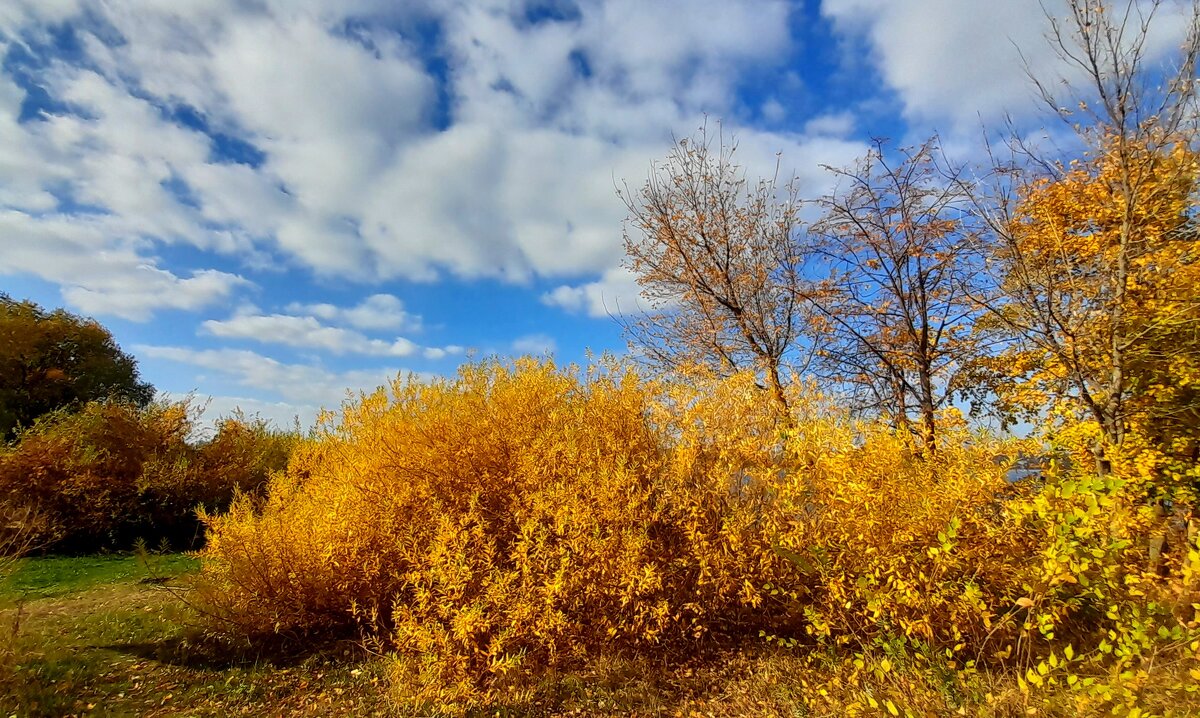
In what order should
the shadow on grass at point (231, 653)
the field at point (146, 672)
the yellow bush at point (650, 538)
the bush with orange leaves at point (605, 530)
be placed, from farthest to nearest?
the shadow on grass at point (231, 653) → the field at point (146, 672) → the bush with orange leaves at point (605, 530) → the yellow bush at point (650, 538)

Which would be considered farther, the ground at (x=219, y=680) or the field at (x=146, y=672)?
the field at (x=146, y=672)

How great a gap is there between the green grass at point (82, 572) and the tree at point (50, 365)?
583cm

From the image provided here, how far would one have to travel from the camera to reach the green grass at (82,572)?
354 inches

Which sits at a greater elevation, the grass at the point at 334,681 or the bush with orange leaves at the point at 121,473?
the bush with orange leaves at the point at 121,473

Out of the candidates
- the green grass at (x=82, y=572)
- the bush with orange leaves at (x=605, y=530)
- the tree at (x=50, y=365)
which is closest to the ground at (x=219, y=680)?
the bush with orange leaves at (x=605, y=530)

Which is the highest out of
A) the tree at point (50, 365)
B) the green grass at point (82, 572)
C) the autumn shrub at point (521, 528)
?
the tree at point (50, 365)

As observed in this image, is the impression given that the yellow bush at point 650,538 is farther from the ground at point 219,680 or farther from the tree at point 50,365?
the tree at point 50,365

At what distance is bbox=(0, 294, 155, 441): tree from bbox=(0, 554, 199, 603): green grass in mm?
5827

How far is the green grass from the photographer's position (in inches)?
354

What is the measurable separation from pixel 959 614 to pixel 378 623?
6.65m

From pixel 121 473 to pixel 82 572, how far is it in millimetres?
3992

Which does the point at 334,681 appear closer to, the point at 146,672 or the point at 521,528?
the point at 146,672

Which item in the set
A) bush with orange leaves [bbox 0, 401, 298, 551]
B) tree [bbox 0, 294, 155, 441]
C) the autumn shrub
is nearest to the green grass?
bush with orange leaves [bbox 0, 401, 298, 551]

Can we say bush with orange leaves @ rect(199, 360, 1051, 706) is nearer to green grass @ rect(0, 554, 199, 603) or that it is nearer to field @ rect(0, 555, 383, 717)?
field @ rect(0, 555, 383, 717)
